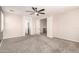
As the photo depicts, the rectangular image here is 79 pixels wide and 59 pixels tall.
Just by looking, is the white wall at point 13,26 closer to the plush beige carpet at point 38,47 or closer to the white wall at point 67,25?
the plush beige carpet at point 38,47

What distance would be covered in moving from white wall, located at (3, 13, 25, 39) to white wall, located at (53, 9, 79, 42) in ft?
10.3

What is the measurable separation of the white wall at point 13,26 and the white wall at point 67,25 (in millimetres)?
3150

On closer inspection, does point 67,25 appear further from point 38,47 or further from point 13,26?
point 13,26

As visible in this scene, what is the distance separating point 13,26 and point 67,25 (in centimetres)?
419

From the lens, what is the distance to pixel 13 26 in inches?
222

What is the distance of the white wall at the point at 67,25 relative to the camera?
438cm

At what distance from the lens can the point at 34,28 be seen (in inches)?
323

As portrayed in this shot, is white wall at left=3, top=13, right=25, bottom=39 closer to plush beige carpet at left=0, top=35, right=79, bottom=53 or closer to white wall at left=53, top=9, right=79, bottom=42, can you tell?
plush beige carpet at left=0, top=35, right=79, bottom=53

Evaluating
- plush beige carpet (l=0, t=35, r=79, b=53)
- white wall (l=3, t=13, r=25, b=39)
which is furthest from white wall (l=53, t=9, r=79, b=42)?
white wall (l=3, t=13, r=25, b=39)

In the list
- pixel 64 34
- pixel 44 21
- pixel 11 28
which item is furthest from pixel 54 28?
pixel 11 28

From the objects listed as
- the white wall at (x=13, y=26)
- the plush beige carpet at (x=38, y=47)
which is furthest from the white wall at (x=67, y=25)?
the white wall at (x=13, y=26)

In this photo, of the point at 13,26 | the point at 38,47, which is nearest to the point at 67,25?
the point at 38,47

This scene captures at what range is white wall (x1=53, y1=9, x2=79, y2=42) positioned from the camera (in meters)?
4.38
